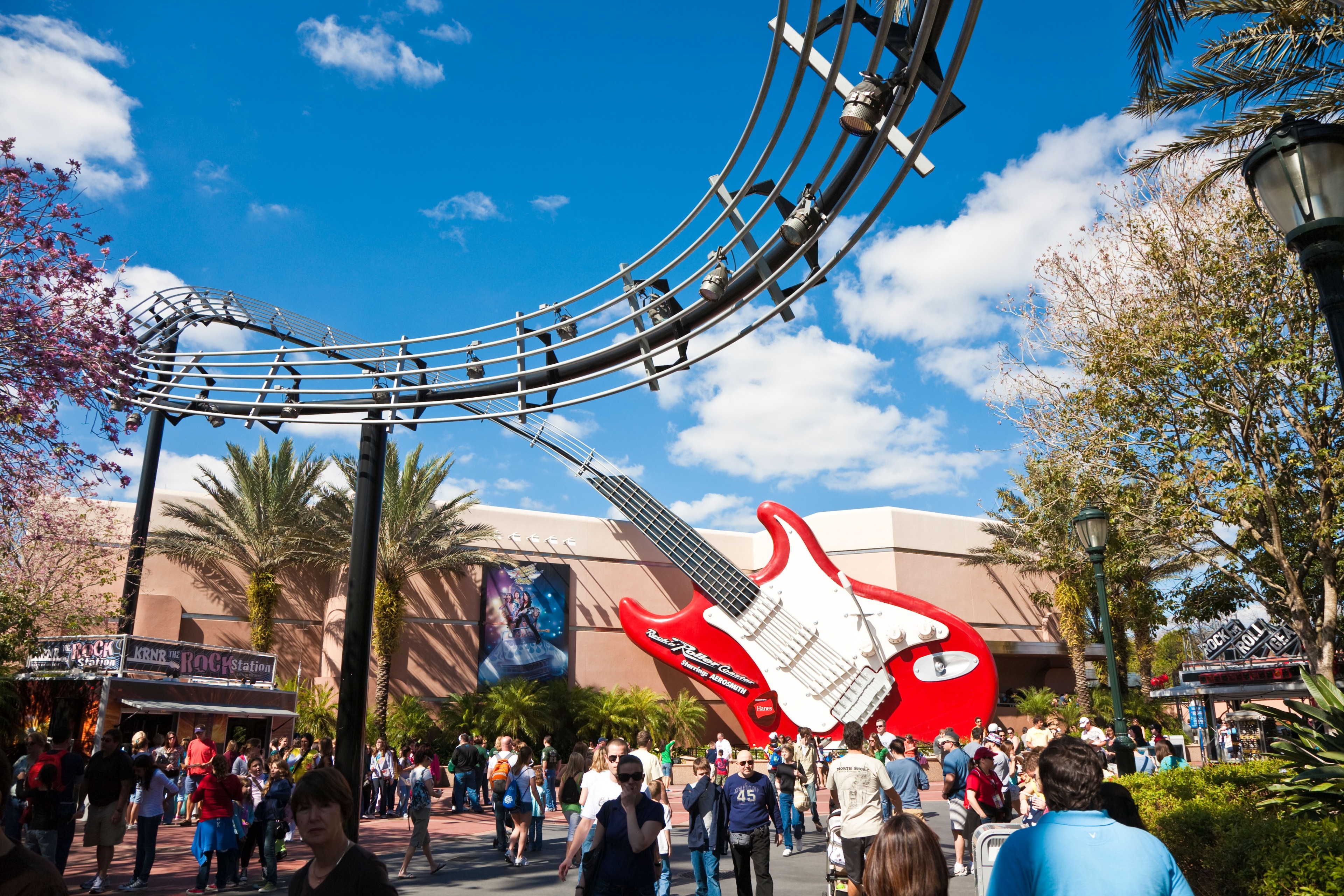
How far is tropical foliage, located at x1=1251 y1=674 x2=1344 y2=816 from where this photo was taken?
6516 mm

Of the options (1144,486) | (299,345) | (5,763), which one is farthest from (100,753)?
(1144,486)

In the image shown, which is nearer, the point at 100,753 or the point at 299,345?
the point at 100,753

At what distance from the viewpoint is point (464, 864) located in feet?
40.6

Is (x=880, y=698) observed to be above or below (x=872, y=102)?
below

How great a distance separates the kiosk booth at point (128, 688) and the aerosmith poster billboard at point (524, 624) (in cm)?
1137

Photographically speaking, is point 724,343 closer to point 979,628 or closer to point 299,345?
point 299,345

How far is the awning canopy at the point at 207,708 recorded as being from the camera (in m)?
18.0

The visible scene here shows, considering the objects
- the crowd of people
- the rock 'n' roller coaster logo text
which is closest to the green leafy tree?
the crowd of people

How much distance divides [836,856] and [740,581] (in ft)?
71.2

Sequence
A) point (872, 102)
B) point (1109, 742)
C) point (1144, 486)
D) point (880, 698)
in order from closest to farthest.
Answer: point (872, 102), point (1109, 742), point (1144, 486), point (880, 698)

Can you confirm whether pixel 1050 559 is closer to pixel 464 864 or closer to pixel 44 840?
pixel 464 864

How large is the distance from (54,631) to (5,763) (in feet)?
76.9

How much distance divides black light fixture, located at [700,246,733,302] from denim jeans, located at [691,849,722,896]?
514 centimetres

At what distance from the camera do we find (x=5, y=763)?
3.15m
